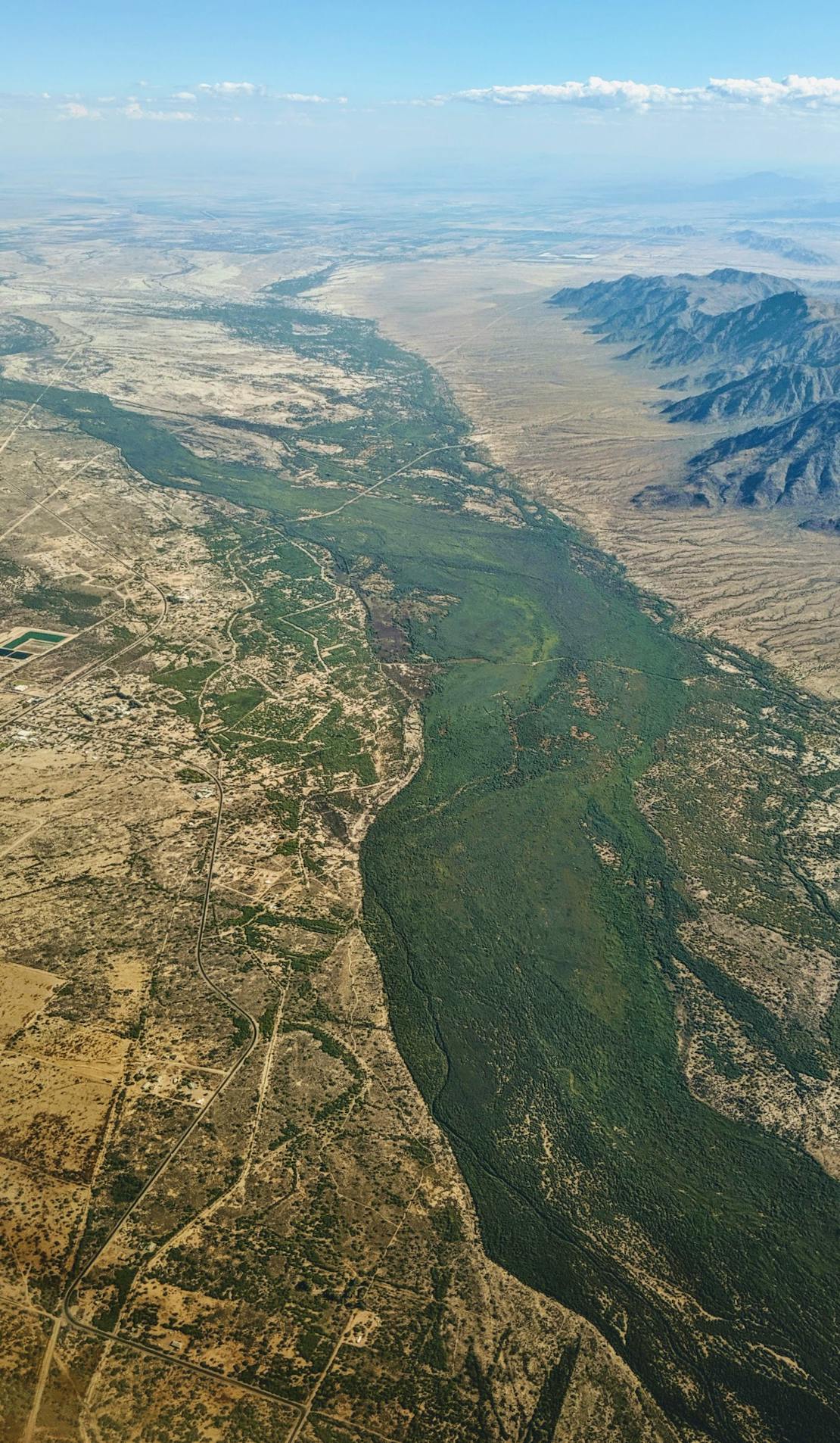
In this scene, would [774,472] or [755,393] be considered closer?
[774,472]

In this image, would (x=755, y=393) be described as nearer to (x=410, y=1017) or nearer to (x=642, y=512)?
(x=642, y=512)

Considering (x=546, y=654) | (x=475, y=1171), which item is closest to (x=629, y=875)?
(x=475, y=1171)

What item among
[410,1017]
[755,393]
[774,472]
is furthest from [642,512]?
[410,1017]

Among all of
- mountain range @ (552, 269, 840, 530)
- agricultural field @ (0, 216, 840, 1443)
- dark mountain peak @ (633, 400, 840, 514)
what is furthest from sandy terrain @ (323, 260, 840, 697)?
agricultural field @ (0, 216, 840, 1443)

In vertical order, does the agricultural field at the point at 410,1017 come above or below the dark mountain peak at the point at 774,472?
below

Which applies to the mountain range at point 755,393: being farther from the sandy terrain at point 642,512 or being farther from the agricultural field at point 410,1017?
the agricultural field at point 410,1017

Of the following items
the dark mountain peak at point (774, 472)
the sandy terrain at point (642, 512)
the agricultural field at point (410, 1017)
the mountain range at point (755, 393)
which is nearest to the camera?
the agricultural field at point (410, 1017)

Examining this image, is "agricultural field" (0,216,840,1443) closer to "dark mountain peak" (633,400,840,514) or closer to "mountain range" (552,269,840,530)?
"dark mountain peak" (633,400,840,514)

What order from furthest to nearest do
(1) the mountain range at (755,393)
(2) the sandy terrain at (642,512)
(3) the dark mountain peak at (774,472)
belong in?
(1) the mountain range at (755,393), (3) the dark mountain peak at (774,472), (2) the sandy terrain at (642,512)

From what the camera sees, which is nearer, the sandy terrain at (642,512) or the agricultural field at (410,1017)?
the agricultural field at (410,1017)

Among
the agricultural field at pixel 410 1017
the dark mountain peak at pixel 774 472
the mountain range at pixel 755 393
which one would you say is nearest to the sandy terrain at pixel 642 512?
the dark mountain peak at pixel 774 472

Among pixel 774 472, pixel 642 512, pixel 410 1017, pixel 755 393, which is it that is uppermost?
pixel 755 393
